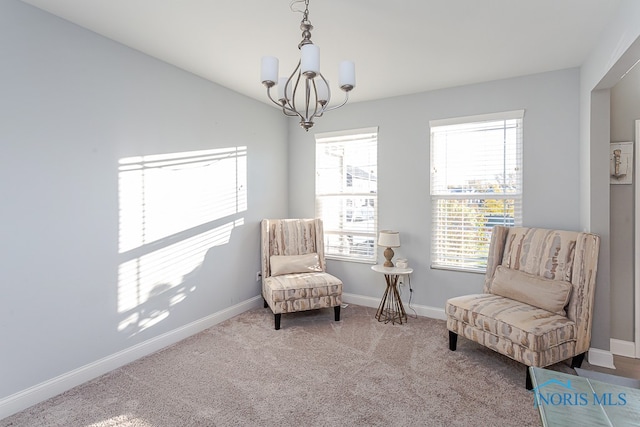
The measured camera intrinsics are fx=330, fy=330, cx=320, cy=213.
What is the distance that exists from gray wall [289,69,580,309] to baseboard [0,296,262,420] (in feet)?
6.32

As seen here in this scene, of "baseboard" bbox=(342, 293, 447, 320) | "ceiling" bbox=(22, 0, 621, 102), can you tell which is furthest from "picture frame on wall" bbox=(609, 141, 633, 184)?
"baseboard" bbox=(342, 293, 447, 320)

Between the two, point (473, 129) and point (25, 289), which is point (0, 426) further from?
point (473, 129)

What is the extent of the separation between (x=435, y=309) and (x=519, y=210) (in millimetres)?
1417

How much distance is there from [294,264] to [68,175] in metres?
2.37

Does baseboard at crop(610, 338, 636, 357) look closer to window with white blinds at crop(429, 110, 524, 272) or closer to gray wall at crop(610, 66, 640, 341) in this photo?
gray wall at crop(610, 66, 640, 341)

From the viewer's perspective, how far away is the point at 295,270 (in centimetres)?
397

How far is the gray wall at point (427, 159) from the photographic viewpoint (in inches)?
127

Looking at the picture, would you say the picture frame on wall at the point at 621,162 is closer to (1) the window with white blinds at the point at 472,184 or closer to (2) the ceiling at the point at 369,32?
(1) the window with white blinds at the point at 472,184

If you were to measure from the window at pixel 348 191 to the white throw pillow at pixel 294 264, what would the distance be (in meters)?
0.54

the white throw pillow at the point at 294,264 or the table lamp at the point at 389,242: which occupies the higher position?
the table lamp at the point at 389,242

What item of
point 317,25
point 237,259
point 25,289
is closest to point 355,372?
point 237,259

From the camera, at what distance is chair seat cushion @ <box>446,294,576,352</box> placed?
233 centimetres

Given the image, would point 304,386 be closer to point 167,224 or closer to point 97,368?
point 97,368

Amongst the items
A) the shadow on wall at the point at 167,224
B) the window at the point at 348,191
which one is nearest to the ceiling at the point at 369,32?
the shadow on wall at the point at 167,224
